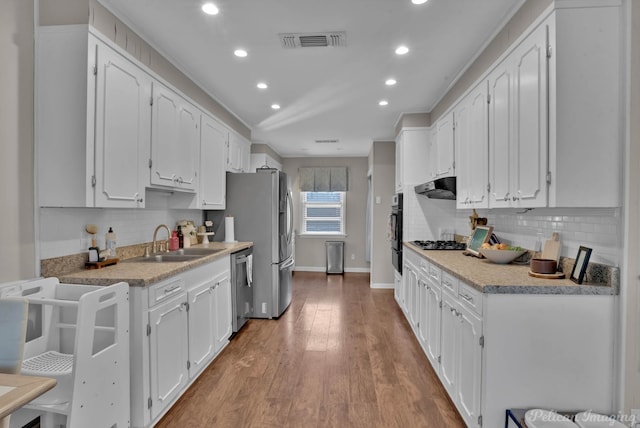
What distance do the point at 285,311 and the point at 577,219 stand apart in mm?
3294

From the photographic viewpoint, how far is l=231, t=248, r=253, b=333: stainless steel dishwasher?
135 inches

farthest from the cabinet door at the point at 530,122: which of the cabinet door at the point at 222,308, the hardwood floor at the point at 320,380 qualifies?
the cabinet door at the point at 222,308

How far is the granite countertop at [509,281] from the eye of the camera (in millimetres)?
1629

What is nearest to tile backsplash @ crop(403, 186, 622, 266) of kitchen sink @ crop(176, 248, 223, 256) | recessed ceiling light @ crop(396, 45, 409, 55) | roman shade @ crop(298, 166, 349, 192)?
recessed ceiling light @ crop(396, 45, 409, 55)

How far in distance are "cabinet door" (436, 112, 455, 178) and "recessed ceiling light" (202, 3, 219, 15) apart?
92.3 inches

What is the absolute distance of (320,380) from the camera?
2.57 m

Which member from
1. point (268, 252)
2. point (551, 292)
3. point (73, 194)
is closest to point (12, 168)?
point (73, 194)

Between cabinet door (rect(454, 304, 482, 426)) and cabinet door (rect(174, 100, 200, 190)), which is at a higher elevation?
cabinet door (rect(174, 100, 200, 190))

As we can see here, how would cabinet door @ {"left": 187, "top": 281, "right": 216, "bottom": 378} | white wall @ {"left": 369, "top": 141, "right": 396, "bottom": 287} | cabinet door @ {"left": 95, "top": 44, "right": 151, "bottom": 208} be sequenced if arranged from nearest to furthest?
cabinet door @ {"left": 95, "top": 44, "right": 151, "bottom": 208} → cabinet door @ {"left": 187, "top": 281, "right": 216, "bottom": 378} → white wall @ {"left": 369, "top": 141, "right": 396, "bottom": 287}

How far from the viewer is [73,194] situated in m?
1.91

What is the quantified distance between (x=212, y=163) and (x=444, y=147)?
2516mm

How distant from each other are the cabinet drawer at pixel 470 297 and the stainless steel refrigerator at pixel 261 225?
2.41 meters

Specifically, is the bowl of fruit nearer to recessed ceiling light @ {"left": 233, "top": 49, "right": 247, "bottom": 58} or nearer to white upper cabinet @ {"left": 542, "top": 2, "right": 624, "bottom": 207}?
white upper cabinet @ {"left": 542, "top": 2, "right": 624, "bottom": 207}

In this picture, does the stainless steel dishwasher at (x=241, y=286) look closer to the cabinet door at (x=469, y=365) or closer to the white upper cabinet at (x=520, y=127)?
the cabinet door at (x=469, y=365)
